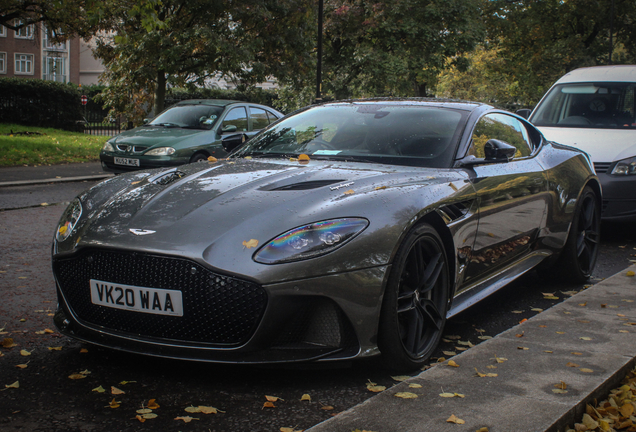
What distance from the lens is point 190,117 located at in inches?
522

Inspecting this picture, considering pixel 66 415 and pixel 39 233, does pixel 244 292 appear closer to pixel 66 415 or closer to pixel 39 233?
pixel 66 415

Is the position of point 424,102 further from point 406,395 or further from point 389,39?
point 389,39

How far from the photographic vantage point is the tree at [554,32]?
31.2m

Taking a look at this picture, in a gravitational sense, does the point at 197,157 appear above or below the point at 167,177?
below

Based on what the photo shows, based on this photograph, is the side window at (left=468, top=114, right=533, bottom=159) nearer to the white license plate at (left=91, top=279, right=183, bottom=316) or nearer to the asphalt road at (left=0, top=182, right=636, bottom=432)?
the asphalt road at (left=0, top=182, right=636, bottom=432)

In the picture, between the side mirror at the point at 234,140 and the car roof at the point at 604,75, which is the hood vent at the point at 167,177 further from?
the car roof at the point at 604,75

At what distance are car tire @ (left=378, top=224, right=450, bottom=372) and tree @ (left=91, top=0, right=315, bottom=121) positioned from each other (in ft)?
50.3

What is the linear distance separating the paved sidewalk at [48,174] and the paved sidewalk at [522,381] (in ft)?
32.9

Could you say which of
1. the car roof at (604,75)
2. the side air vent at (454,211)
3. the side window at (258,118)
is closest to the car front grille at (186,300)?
the side air vent at (454,211)

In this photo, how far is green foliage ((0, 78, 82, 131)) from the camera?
86.9ft

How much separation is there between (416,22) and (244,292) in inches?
1169

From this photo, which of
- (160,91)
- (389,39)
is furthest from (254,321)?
(389,39)

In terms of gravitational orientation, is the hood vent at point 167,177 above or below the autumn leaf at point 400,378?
above

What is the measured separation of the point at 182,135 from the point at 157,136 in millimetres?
457
